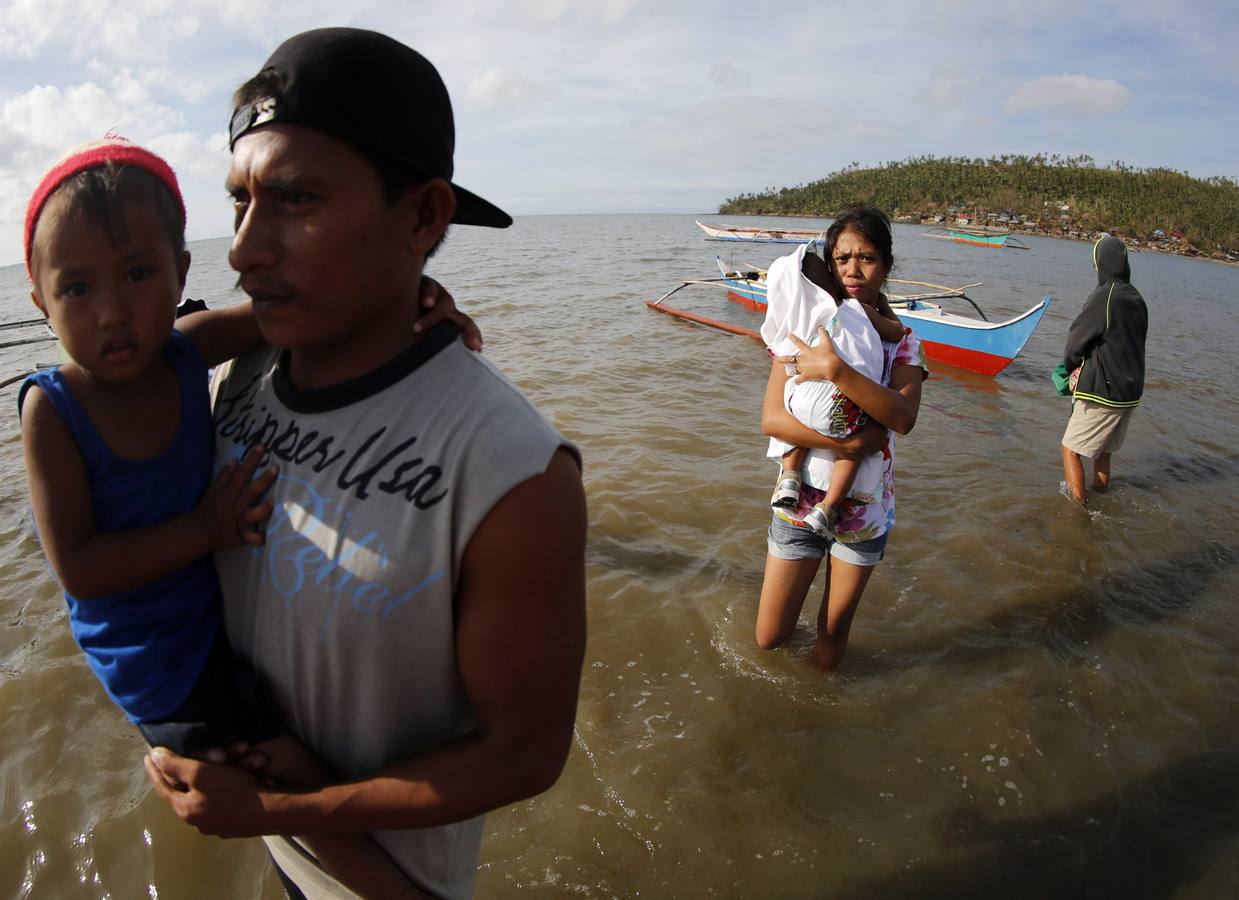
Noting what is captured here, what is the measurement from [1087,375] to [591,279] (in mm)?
17541

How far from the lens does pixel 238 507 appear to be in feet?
4.07

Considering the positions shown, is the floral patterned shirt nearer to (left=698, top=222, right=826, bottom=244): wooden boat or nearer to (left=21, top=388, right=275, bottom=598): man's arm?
(left=21, top=388, right=275, bottom=598): man's arm

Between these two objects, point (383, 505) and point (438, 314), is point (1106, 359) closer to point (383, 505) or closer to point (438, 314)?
point (438, 314)

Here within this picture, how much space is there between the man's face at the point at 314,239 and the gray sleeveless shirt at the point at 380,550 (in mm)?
116

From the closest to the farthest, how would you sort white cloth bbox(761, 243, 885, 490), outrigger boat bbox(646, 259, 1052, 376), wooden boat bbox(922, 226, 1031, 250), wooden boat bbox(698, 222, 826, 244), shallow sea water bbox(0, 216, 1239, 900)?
shallow sea water bbox(0, 216, 1239, 900)
white cloth bbox(761, 243, 885, 490)
outrigger boat bbox(646, 259, 1052, 376)
wooden boat bbox(698, 222, 826, 244)
wooden boat bbox(922, 226, 1031, 250)

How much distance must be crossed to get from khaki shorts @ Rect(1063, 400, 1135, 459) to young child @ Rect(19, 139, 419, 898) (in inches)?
274

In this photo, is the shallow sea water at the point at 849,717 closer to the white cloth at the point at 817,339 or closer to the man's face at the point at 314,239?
the white cloth at the point at 817,339

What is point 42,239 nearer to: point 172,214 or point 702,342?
point 172,214

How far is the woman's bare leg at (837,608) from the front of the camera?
10.9ft

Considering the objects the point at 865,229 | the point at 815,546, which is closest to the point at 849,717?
the point at 815,546

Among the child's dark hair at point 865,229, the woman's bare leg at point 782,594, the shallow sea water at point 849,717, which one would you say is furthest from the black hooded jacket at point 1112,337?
the woman's bare leg at point 782,594

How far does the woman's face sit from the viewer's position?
3135 mm

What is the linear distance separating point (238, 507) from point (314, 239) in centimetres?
51

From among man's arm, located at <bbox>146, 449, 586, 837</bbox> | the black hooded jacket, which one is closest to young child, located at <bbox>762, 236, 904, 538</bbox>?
man's arm, located at <bbox>146, 449, 586, 837</bbox>
